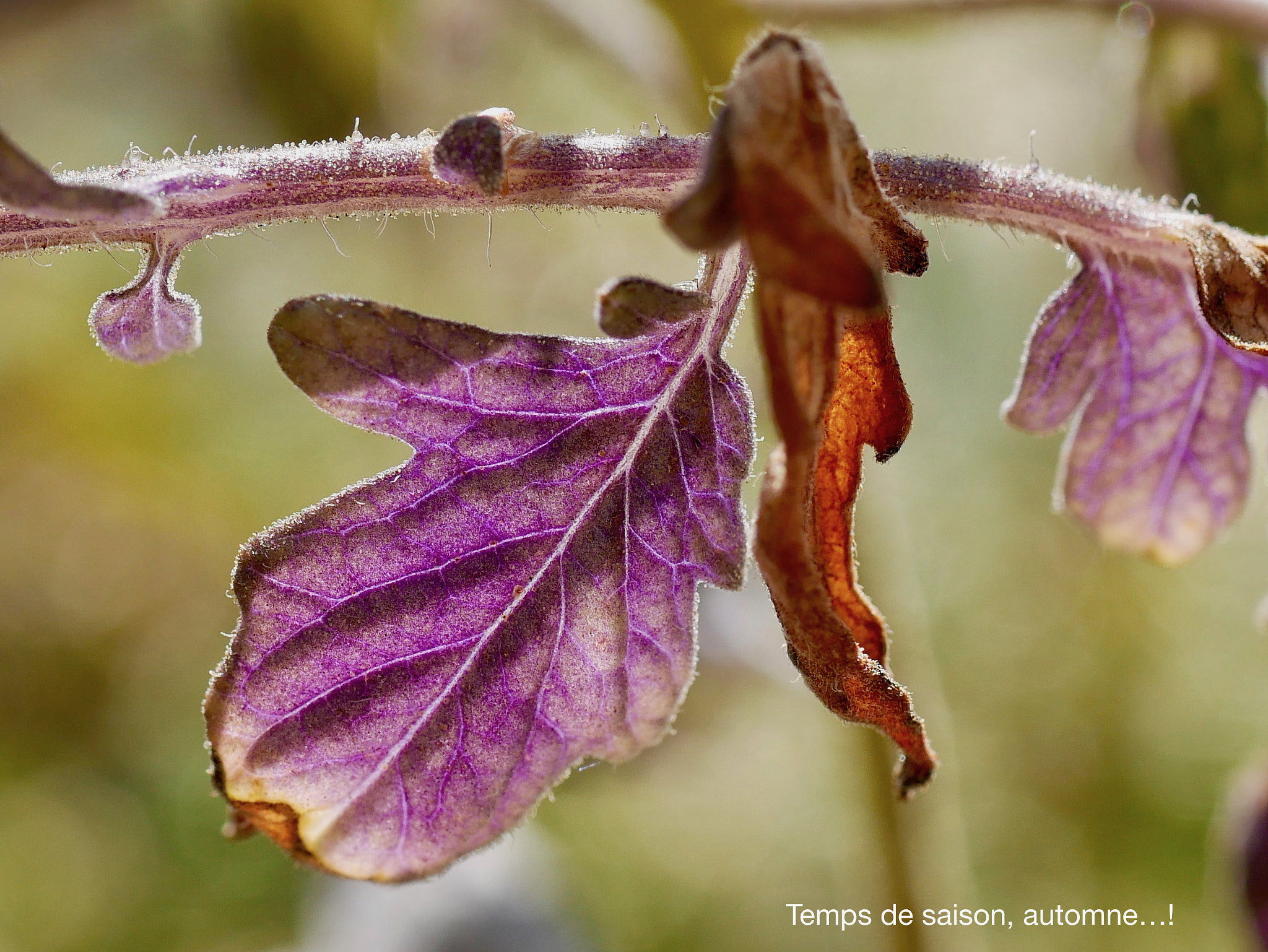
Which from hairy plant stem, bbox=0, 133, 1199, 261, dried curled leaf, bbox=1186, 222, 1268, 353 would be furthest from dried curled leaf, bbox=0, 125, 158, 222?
dried curled leaf, bbox=1186, 222, 1268, 353

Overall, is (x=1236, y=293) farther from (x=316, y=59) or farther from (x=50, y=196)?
(x=316, y=59)

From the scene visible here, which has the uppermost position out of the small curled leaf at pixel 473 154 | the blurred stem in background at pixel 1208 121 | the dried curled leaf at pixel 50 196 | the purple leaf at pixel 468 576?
the blurred stem in background at pixel 1208 121

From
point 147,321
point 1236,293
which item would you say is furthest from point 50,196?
point 1236,293

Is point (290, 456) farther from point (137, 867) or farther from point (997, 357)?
point (997, 357)

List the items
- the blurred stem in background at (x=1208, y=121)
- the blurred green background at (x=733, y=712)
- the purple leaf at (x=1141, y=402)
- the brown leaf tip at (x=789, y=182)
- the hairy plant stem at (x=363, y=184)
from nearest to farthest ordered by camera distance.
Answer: the brown leaf tip at (x=789, y=182) < the hairy plant stem at (x=363, y=184) < the purple leaf at (x=1141, y=402) < the blurred stem in background at (x=1208, y=121) < the blurred green background at (x=733, y=712)

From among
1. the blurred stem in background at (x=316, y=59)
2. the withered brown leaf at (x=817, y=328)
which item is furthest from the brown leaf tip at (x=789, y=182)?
the blurred stem in background at (x=316, y=59)

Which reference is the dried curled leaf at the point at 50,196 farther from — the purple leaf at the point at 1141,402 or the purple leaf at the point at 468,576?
the purple leaf at the point at 1141,402

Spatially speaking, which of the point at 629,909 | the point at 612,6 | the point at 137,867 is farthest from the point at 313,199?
A: the point at 137,867
